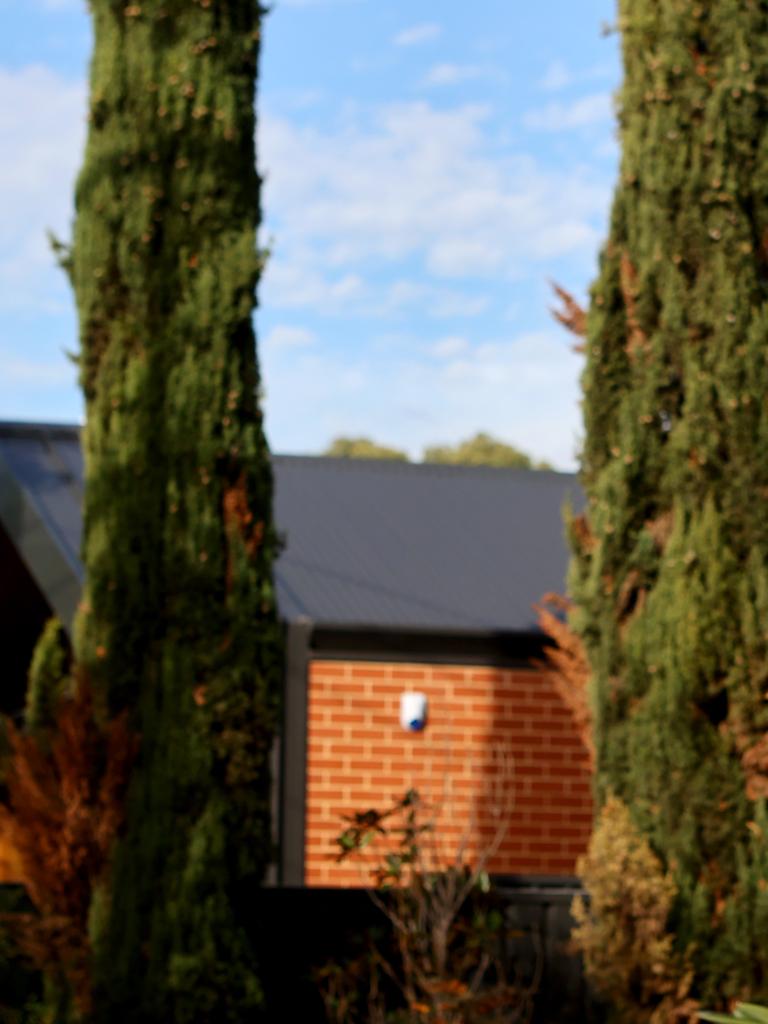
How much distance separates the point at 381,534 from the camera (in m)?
14.0

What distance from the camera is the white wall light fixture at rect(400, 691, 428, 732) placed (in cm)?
1177

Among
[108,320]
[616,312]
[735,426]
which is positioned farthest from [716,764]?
[108,320]

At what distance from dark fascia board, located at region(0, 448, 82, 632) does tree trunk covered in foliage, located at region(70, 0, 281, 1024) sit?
2.52m

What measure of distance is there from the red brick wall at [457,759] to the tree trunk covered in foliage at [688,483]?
3.03 meters

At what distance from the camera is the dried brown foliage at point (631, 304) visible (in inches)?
357

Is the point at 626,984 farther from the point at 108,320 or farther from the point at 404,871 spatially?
the point at 108,320

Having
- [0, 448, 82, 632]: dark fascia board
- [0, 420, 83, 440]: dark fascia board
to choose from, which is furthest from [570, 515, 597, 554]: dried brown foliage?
[0, 420, 83, 440]: dark fascia board

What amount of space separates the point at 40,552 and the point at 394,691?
8.97 ft

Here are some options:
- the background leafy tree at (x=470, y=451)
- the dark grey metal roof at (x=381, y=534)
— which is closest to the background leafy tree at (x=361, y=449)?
the background leafy tree at (x=470, y=451)

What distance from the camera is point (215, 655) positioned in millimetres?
8477

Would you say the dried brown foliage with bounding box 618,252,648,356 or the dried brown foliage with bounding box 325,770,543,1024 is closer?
the dried brown foliage with bounding box 325,770,543,1024

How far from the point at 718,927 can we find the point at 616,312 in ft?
11.2

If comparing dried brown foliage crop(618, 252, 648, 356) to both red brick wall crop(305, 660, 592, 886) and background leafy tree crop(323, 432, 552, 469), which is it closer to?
red brick wall crop(305, 660, 592, 886)

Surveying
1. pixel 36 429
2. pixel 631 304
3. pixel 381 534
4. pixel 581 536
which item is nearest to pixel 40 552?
pixel 36 429
